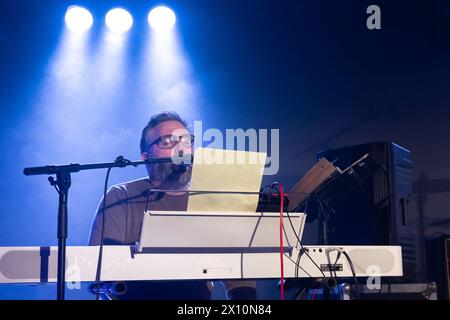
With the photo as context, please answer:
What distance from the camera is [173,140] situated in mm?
2623

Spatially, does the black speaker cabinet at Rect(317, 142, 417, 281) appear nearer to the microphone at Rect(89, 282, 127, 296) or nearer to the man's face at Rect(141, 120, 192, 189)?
the man's face at Rect(141, 120, 192, 189)

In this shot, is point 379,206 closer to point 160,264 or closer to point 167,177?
point 167,177

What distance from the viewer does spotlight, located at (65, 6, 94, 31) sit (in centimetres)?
372

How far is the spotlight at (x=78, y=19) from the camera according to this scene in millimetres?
3723

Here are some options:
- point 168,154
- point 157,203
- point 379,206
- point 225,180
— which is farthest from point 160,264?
point 379,206

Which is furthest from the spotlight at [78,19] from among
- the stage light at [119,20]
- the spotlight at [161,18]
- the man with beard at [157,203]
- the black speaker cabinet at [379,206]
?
the black speaker cabinet at [379,206]

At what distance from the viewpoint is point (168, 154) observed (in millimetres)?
2590

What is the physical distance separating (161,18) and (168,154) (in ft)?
5.17

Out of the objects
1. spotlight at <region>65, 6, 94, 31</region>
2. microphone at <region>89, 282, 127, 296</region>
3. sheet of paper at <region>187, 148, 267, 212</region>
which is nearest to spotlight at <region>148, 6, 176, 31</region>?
spotlight at <region>65, 6, 94, 31</region>

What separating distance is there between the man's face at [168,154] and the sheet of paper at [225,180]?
0.77 metres
